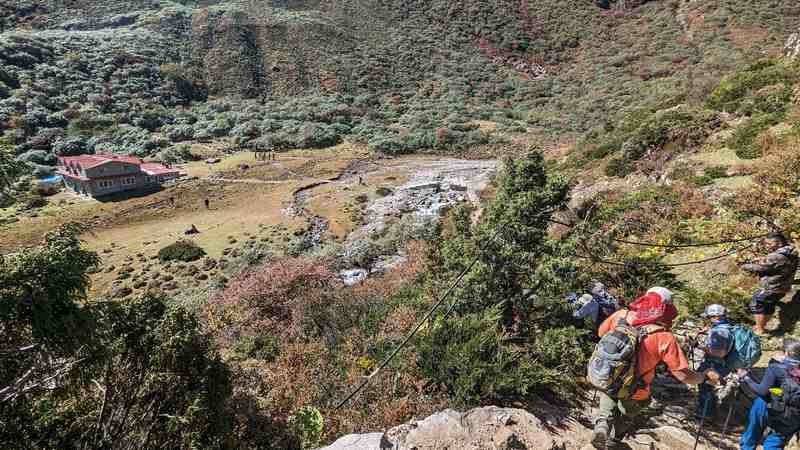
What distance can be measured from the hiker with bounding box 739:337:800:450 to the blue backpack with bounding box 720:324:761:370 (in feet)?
1.05

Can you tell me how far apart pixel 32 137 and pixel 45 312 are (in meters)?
58.1

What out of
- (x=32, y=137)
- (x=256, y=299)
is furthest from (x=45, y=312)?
(x=32, y=137)

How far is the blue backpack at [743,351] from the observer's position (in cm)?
397

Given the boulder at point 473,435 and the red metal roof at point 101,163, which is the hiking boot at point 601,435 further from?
the red metal roof at point 101,163

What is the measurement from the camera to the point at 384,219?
2544 centimetres

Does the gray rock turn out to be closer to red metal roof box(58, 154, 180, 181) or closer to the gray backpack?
the gray backpack

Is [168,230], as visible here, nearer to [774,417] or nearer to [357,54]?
[774,417]

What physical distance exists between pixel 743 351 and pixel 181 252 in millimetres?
25195

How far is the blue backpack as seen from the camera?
13.0 feet

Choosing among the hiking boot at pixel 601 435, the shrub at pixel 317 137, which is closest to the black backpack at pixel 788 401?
the hiking boot at pixel 601 435

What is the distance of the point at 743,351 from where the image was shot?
4.01 m

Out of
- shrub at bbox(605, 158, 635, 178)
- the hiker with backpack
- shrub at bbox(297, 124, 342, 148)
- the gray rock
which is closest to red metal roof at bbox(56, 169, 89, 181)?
shrub at bbox(297, 124, 342, 148)

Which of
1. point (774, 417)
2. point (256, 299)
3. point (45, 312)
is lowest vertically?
point (256, 299)

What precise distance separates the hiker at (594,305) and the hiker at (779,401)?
1959 millimetres
